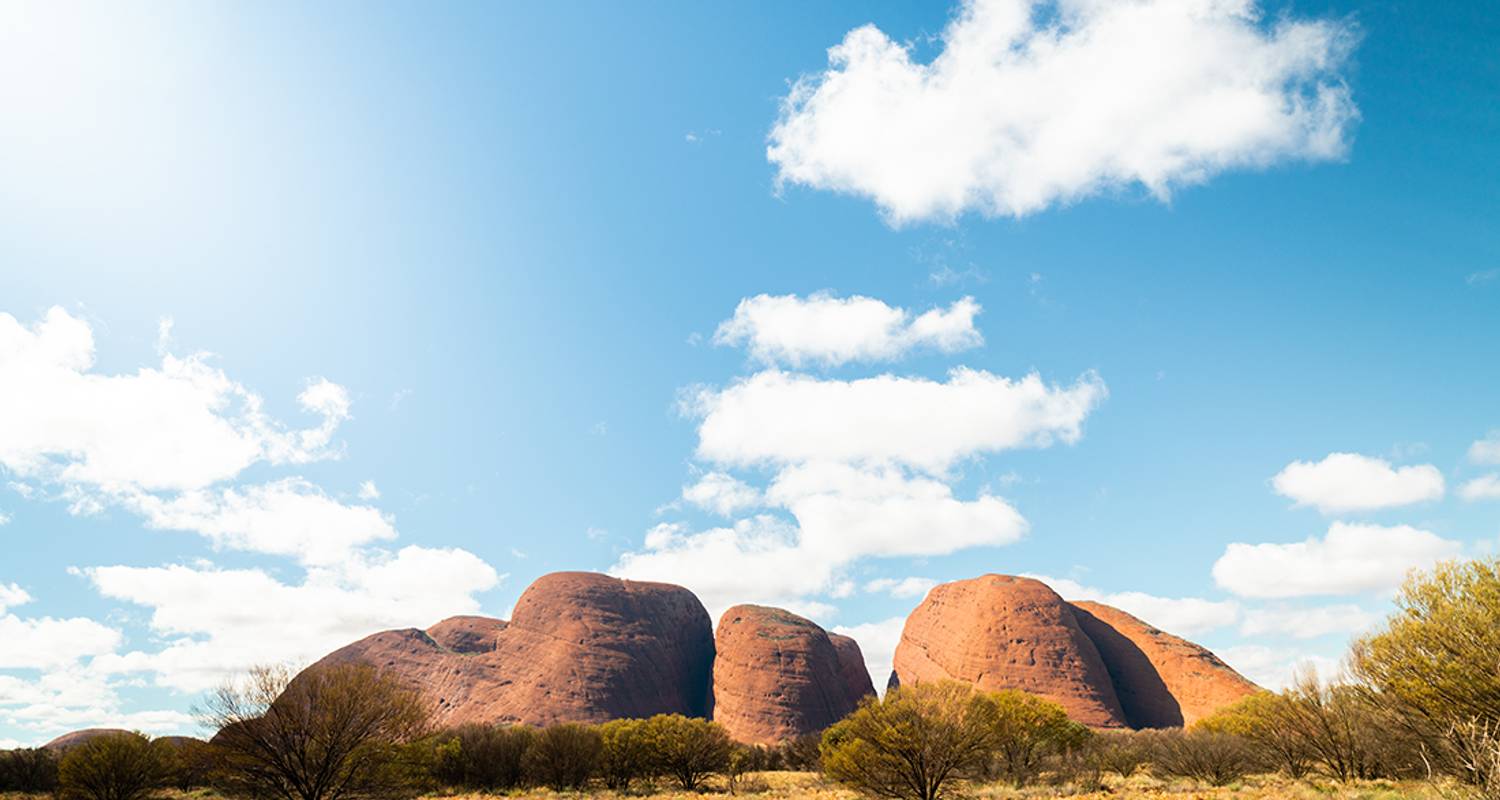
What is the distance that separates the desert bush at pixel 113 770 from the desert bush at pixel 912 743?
129ft

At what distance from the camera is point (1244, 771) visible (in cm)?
3703

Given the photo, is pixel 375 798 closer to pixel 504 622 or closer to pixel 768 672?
pixel 768 672

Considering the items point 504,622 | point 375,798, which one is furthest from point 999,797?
point 504,622

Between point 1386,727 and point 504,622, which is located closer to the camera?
point 1386,727

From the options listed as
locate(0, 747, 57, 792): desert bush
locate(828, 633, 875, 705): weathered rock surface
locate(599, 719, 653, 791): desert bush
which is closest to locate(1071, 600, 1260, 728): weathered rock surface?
locate(828, 633, 875, 705): weathered rock surface

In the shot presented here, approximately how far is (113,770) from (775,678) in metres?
82.8

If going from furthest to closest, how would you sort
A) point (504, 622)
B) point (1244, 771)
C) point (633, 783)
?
point (504, 622), point (633, 783), point (1244, 771)

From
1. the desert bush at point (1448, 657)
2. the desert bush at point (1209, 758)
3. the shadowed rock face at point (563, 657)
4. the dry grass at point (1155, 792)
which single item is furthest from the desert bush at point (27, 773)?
the desert bush at point (1448, 657)

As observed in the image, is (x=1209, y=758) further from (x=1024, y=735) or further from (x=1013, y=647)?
(x=1013, y=647)

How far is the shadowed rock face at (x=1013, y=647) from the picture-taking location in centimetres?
9988

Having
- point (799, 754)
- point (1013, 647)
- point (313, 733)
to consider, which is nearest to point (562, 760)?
point (313, 733)

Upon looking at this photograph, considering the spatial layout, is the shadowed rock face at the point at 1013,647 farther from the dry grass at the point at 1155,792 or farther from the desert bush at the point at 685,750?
the dry grass at the point at 1155,792

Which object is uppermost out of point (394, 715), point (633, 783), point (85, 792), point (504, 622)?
point (504, 622)

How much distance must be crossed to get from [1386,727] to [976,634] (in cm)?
9060
